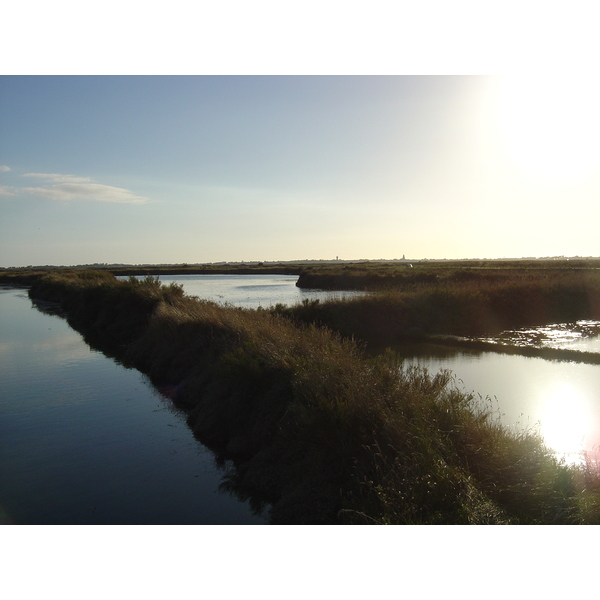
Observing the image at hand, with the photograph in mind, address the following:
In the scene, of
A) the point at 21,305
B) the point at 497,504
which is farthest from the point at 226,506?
the point at 21,305

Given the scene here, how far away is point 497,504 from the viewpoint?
561 centimetres

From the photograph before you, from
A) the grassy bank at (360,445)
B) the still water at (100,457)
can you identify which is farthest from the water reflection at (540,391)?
the still water at (100,457)

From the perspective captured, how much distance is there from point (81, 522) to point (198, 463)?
2.53 m

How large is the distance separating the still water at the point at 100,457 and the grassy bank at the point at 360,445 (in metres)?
0.64

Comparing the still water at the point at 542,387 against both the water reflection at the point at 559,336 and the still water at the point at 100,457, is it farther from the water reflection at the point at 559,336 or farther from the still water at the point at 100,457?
the still water at the point at 100,457

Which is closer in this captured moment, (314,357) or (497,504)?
(497,504)

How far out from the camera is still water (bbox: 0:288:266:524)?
7613 mm

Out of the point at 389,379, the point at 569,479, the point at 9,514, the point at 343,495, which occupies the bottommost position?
the point at 9,514

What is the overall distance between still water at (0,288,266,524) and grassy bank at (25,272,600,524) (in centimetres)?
64

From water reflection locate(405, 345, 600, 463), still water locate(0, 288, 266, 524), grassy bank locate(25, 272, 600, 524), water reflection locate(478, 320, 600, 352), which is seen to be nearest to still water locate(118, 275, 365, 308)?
water reflection locate(478, 320, 600, 352)

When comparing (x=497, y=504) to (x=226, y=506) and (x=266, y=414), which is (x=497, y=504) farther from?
(x=266, y=414)

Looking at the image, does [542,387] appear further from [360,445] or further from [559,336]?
[559,336]

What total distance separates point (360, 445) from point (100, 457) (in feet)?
18.8

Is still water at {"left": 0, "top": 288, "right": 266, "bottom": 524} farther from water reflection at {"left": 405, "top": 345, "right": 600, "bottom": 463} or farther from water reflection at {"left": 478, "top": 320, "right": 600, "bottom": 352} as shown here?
water reflection at {"left": 478, "top": 320, "right": 600, "bottom": 352}
